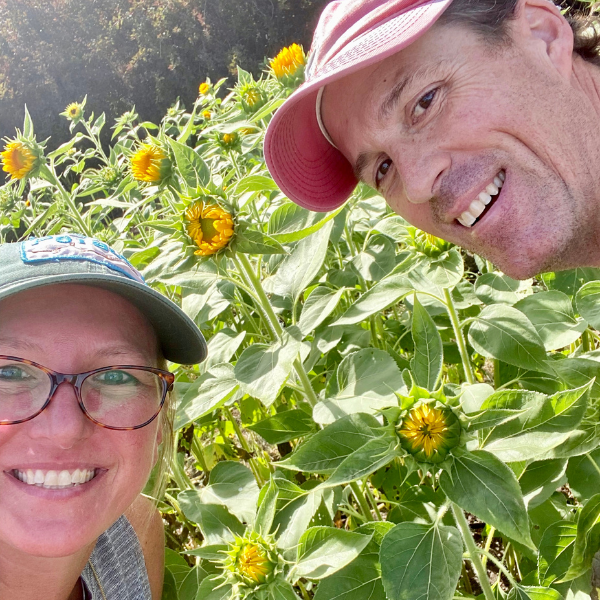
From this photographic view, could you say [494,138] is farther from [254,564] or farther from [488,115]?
[254,564]

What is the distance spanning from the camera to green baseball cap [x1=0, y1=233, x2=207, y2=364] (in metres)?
0.92

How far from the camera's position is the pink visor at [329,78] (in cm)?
105

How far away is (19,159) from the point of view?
2.32 m

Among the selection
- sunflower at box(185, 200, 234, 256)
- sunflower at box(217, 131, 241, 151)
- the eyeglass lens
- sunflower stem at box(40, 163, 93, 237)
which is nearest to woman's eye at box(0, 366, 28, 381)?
the eyeglass lens

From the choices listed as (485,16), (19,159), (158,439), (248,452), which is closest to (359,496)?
(158,439)

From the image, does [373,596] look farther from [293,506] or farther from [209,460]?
[209,460]

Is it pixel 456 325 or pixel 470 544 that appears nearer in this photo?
pixel 470 544

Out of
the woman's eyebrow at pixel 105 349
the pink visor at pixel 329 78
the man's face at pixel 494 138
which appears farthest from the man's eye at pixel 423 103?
the woman's eyebrow at pixel 105 349

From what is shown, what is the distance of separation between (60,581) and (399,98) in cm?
99

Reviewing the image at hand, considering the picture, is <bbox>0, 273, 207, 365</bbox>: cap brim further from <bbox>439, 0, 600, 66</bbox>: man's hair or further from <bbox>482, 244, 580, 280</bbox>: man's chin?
<bbox>439, 0, 600, 66</bbox>: man's hair

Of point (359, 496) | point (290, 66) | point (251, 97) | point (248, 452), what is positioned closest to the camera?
point (359, 496)

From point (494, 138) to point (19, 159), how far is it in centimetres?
179

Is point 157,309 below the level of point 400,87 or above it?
below

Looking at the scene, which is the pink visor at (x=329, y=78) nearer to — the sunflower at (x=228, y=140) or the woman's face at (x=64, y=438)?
the woman's face at (x=64, y=438)
